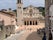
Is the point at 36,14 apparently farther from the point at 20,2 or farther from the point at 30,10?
the point at 20,2

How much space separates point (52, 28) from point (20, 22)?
37.5m

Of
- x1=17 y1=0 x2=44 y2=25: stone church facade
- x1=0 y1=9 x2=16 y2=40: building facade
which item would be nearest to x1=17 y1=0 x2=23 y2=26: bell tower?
x1=17 y1=0 x2=44 y2=25: stone church facade

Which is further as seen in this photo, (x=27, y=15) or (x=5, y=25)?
(x=27, y=15)

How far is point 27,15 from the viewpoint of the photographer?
45.9 m

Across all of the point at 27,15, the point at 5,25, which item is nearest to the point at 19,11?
the point at 27,15

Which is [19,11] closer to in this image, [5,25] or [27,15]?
[27,15]

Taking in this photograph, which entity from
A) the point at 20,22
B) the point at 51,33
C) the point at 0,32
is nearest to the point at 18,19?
the point at 20,22

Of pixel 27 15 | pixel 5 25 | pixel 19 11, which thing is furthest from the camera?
pixel 27 15

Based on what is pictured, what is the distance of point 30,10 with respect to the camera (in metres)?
46.4

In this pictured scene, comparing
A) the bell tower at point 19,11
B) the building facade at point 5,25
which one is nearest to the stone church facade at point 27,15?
the bell tower at point 19,11

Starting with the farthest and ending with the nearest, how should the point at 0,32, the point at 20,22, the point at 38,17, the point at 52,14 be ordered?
the point at 38,17
the point at 20,22
the point at 0,32
the point at 52,14

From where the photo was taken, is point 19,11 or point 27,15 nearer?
point 19,11

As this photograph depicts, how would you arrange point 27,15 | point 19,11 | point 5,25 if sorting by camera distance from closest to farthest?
point 5,25 < point 19,11 < point 27,15

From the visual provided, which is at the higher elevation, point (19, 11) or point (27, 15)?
point (19, 11)
